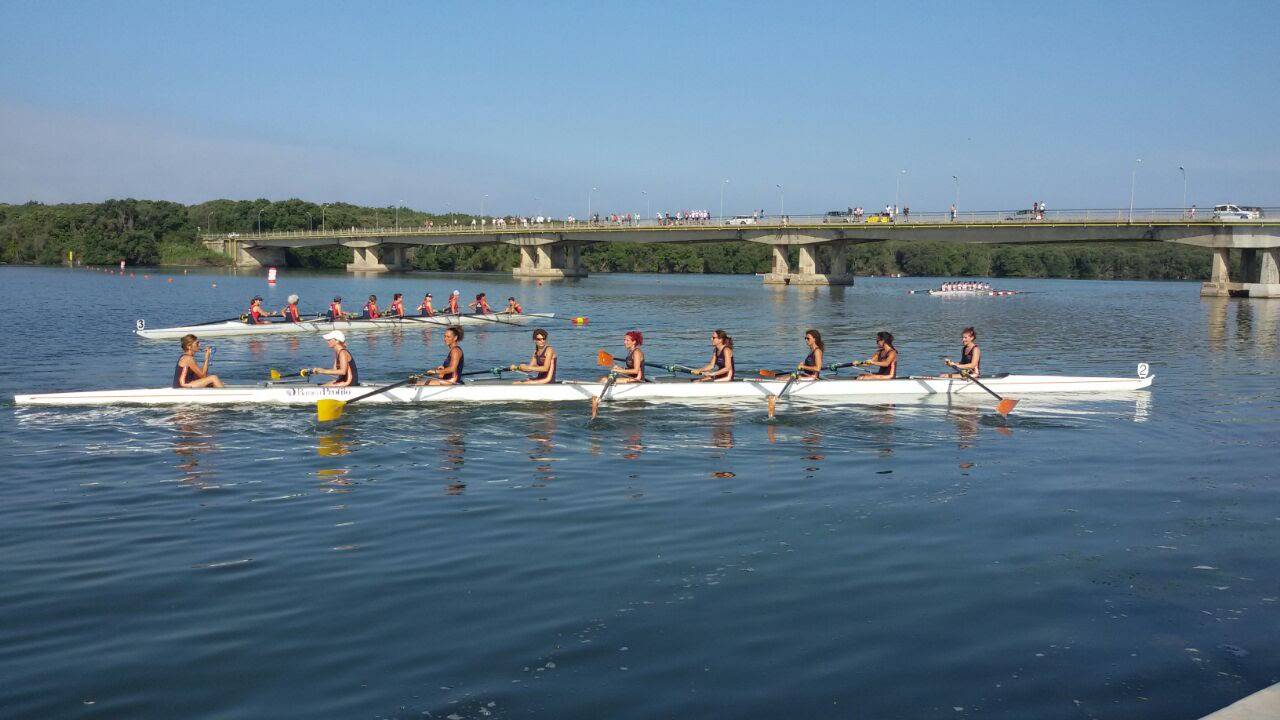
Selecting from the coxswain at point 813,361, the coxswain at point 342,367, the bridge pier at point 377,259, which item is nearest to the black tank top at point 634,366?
the coxswain at point 813,361

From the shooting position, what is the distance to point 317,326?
35594 mm

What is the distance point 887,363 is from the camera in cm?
2022

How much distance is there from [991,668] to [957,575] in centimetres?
214

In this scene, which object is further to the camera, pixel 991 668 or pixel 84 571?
pixel 84 571

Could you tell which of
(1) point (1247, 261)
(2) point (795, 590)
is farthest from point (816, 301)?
(2) point (795, 590)

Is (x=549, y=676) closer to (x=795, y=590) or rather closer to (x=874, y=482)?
(x=795, y=590)

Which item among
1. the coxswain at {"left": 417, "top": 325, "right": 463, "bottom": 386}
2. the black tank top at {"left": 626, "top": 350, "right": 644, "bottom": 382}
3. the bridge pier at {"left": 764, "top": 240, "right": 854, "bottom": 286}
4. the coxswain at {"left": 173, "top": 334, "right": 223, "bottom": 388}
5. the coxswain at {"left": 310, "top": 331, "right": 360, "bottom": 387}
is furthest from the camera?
the bridge pier at {"left": 764, "top": 240, "right": 854, "bottom": 286}

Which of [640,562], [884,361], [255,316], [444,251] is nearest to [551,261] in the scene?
[444,251]

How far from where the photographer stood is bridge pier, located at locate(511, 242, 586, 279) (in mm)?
111125

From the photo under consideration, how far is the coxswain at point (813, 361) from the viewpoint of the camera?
19109mm

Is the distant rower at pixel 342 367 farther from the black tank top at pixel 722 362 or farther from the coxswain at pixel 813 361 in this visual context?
the coxswain at pixel 813 361

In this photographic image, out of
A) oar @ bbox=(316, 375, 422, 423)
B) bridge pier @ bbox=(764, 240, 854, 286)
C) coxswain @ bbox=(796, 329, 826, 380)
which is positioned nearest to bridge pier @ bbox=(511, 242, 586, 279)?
bridge pier @ bbox=(764, 240, 854, 286)

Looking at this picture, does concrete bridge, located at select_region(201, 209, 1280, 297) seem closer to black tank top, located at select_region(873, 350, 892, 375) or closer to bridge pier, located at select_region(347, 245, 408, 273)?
bridge pier, located at select_region(347, 245, 408, 273)

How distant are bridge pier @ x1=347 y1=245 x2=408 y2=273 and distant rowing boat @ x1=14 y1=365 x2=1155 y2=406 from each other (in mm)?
113147
